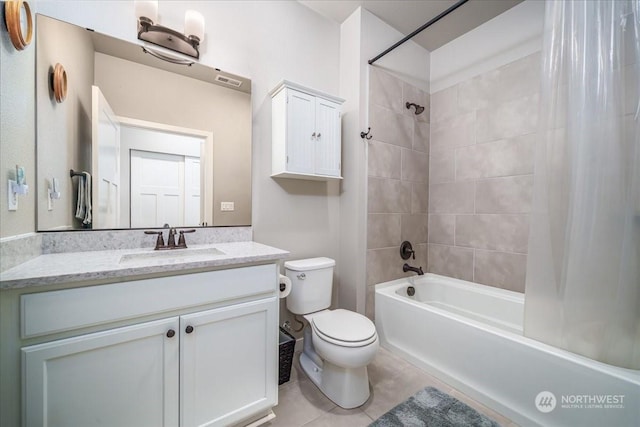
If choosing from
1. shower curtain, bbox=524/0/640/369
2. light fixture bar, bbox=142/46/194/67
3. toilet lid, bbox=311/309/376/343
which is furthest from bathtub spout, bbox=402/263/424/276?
light fixture bar, bbox=142/46/194/67

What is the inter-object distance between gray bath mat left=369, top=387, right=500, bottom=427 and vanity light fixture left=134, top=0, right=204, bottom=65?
7.53ft

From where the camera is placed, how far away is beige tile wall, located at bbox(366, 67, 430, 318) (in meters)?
2.04

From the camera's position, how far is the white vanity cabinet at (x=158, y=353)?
821 millimetres

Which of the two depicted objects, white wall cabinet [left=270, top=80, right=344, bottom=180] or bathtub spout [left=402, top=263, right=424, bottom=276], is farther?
bathtub spout [left=402, top=263, right=424, bottom=276]

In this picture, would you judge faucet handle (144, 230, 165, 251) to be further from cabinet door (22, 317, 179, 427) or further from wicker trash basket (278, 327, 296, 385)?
wicker trash basket (278, 327, 296, 385)

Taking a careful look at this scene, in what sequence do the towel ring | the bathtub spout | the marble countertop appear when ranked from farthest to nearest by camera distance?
the bathtub spout < the towel ring < the marble countertop

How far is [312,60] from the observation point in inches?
79.6

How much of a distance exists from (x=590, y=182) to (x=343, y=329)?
1.35m

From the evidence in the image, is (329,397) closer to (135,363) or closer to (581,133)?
(135,363)

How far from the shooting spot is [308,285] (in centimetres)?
172

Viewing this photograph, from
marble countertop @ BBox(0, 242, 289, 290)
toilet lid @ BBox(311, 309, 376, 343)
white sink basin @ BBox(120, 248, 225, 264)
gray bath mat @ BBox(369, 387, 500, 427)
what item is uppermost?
marble countertop @ BBox(0, 242, 289, 290)

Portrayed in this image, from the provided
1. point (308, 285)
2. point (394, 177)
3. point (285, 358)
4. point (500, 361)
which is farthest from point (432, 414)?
point (394, 177)

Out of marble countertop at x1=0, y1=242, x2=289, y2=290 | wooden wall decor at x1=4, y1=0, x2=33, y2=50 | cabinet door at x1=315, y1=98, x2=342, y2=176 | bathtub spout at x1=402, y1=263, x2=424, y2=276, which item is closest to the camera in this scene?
marble countertop at x1=0, y1=242, x2=289, y2=290

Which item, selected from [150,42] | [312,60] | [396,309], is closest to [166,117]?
[150,42]
